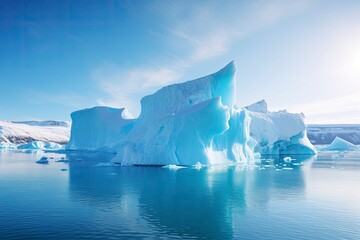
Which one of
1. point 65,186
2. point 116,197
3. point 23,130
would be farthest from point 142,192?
point 23,130

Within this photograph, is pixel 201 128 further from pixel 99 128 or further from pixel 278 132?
pixel 99 128

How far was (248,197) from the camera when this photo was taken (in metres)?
11.1

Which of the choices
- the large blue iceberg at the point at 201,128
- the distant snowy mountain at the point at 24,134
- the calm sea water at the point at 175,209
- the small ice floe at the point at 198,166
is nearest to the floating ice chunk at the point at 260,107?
the large blue iceberg at the point at 201,128

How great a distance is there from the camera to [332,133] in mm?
94062

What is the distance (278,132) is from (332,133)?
67127 millimetres

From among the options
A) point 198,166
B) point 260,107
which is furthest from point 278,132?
point 198,166

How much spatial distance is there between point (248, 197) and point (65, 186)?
23.9ft

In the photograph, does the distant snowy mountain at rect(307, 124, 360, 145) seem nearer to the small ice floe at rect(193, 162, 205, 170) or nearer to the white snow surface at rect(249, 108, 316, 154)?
the white snow surface at rect(249, 108, 316, 154)

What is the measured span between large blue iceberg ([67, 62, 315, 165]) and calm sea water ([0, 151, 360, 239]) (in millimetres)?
6455

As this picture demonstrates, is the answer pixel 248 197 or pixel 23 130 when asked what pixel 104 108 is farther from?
pixel 23 130

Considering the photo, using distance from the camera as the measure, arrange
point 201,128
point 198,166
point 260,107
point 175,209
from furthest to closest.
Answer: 1. point 260,107
2. point 201,128
3. point 198,166
4. point 175,209

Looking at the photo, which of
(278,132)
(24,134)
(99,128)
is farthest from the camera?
(24,134)

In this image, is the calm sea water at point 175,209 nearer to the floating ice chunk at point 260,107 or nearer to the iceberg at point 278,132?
the iceberg at point 278,132

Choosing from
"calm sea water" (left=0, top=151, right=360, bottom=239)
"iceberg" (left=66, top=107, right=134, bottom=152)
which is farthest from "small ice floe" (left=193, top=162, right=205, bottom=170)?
"iceberg" (left=66, top=107, right=134, bottom=152)
